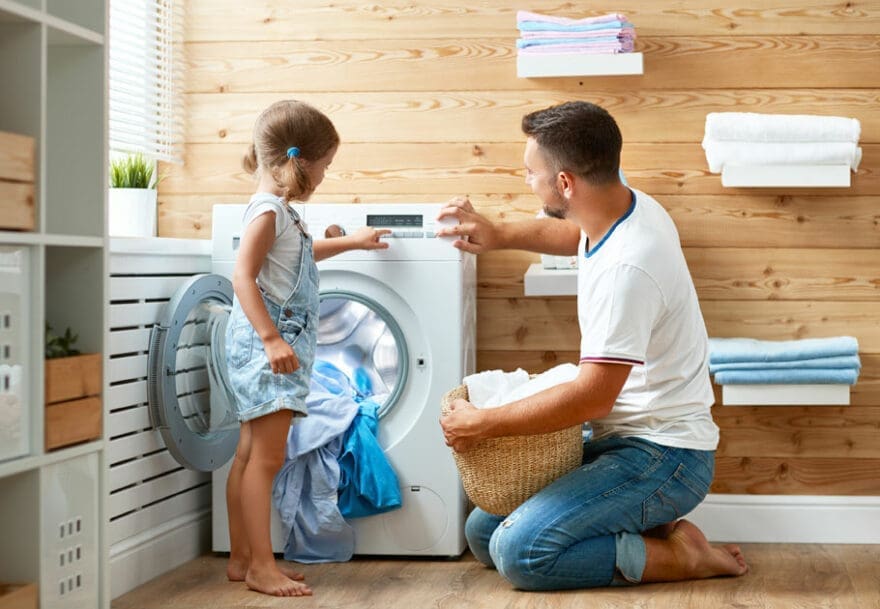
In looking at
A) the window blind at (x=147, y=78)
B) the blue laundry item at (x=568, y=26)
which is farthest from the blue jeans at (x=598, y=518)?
the window blind at (x=147, y=78)

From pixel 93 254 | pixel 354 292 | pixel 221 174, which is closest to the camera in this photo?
pixel 93 254

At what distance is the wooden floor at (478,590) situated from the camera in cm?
234

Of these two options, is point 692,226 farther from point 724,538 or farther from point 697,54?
point 724,538

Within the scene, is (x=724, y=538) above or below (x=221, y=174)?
below

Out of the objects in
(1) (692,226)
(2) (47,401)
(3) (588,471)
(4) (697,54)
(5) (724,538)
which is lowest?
(5) (724,538)

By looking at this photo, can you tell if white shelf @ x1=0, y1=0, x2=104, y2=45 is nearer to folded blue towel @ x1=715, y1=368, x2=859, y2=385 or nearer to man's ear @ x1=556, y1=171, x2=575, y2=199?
man's ear @ x1=556, y1=171, x2=575, y2=199

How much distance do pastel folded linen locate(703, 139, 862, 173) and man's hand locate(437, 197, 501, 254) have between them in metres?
0.64

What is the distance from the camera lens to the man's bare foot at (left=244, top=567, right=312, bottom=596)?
2410 mm

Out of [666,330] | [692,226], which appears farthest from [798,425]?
[666,330]

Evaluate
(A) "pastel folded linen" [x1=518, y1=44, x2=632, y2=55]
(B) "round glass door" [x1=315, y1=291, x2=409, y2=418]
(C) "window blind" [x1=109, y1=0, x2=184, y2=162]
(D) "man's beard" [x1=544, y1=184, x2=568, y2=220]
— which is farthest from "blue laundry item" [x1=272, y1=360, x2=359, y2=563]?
(A) "pastel folded linen" [x1=518, y1=44, x2=632, y2=55]

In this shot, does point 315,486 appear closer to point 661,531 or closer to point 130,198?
point 661,531

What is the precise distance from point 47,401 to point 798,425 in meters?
1.99

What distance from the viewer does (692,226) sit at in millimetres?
3068

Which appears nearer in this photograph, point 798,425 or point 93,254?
point 93,254
